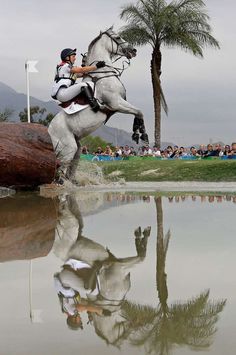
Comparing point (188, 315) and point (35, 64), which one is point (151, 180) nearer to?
point (35, 64)

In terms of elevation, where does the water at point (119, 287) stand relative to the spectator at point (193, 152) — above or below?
below

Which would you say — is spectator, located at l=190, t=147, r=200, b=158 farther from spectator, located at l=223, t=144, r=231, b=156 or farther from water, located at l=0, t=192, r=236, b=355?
water, located at l=0, t=192, r=236, b=355

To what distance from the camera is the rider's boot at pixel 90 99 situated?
9795 mm

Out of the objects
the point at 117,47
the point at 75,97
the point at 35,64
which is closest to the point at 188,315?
the point at 75,97

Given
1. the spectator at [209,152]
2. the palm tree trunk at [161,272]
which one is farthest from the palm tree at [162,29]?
the palm tree trunk at [161,272]

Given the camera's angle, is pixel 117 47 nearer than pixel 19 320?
No

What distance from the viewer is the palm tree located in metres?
29.5

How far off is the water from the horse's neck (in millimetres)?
5995

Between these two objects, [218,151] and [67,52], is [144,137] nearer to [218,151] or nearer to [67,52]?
[67,52]

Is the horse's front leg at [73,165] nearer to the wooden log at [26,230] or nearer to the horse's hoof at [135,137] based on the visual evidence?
the horse's hoof at [135,137]

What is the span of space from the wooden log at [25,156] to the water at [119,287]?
438cm

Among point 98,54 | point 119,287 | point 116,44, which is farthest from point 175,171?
point 119,287

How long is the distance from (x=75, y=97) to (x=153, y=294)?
7.85 meters

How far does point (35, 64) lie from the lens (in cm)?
1705
